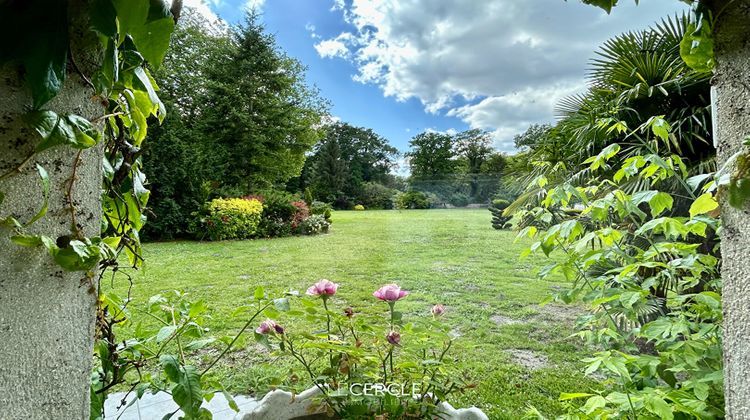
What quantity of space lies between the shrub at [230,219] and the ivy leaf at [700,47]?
202 inches

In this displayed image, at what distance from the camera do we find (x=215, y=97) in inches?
205

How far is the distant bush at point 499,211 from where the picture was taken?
6.49 feet

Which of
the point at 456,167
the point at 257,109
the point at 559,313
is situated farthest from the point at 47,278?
the point at 257,109

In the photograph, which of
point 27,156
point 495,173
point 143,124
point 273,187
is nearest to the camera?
point 27,156

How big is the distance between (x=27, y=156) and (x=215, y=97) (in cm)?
550

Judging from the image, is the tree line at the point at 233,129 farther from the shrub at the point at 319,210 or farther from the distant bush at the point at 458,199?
the distant bush at the point at 458,199

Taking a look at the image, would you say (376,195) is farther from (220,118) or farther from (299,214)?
(220,118)

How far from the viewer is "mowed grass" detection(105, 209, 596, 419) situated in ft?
4.76

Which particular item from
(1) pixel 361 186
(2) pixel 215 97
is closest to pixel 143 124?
(1) pixel 361 186

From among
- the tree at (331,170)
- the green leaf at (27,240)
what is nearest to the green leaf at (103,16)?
the green leaf at (27,240)

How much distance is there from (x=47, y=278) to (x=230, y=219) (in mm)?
4876

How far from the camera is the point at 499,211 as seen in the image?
201 cm

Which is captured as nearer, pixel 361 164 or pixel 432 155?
pixel 432 155

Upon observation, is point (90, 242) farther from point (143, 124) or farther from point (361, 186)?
point (361, 186)
